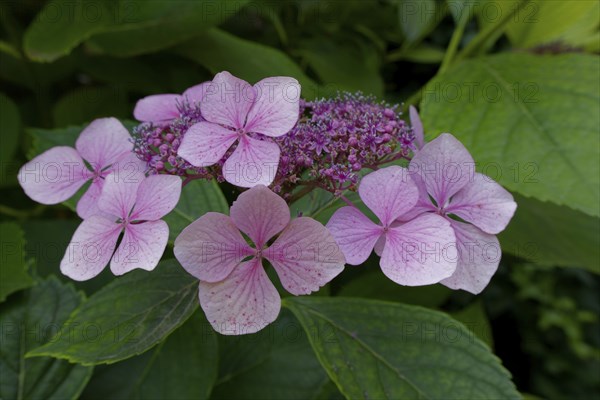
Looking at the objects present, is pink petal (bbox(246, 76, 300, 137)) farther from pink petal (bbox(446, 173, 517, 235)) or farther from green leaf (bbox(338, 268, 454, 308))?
green leaf (bbox(338, 268, 454, 308))

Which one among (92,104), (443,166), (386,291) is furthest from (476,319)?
(92,104)

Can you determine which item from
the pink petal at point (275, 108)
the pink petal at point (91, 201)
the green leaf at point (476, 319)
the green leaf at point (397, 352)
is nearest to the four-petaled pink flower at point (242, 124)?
the pink petal at point (275, 108)

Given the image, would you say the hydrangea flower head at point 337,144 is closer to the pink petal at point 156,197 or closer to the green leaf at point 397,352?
the pink petal at point 156,197

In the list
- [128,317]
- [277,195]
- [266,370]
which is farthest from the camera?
[266,370]

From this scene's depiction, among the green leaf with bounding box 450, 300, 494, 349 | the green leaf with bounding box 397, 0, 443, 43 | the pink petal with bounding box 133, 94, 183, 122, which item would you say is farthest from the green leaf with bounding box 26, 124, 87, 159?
the green leaf with bounding box 450, 300, 494, 349

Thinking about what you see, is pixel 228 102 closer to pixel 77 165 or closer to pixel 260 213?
pixel 260 213
